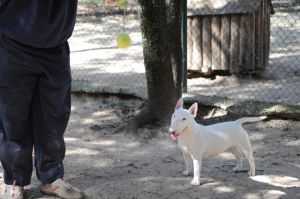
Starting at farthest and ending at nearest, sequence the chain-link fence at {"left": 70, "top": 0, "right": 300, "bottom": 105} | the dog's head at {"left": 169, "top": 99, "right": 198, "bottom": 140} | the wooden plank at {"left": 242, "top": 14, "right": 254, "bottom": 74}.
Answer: the wooden plank at {"left": 242, "top": 14, "right": 254, "bottom": 74} → the chain-link fence at {"left": 70, "top": 0, "right": 300, "bottom": 105} → the dog's head at {"left": 169, "top": 99, "right": 198, "bottom": 140}

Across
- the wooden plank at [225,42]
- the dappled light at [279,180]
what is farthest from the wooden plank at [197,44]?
the dappled light at [279,180]

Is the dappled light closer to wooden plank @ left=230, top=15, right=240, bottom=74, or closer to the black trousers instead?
the black trousers

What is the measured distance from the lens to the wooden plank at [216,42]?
734 centimetres

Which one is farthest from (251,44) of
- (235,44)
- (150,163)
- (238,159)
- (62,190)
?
(62,190)

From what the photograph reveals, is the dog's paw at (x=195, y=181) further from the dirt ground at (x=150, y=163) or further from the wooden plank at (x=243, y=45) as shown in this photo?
the wooden plank at (x=243, y=45)

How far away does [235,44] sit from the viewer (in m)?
7.38

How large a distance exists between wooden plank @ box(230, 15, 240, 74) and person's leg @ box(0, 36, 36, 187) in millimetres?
4400

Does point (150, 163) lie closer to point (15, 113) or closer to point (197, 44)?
point (15, 113)

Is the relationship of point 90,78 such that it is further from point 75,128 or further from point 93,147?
point 93,147

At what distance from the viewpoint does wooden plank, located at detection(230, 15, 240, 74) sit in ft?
23.9

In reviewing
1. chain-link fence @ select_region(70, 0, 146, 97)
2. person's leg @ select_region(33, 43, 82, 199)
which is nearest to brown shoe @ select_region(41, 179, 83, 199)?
person's leg @ select_region(33, 43, 82, 199)

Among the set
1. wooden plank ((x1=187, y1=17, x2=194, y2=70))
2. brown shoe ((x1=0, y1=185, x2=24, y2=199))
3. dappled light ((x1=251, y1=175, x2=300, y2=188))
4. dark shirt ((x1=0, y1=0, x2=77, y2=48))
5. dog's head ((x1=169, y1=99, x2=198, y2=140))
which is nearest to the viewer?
dark shirt ((x1=0, y1=0, x2=77, y2=48))

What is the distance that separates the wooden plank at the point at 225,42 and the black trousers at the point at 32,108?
167 inches

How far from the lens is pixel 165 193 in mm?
3590
